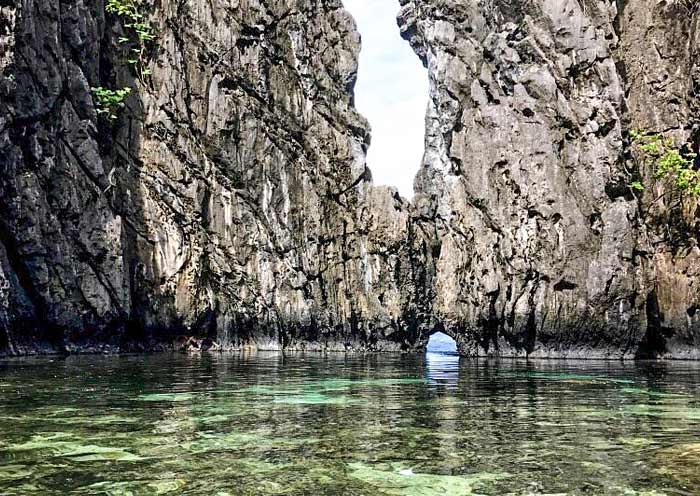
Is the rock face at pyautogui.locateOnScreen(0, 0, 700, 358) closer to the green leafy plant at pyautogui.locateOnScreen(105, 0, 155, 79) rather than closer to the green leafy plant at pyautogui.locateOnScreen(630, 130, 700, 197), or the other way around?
the green leafy plant at pyautogui.locateOnScreen(105, 0, 155, 79)

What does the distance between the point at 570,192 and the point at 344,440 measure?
1409 inches

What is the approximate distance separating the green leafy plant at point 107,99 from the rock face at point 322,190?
479mm

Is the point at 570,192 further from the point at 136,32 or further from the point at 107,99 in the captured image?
the point at 136,32

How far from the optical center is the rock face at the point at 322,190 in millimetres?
38344

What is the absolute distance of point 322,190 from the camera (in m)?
57.3

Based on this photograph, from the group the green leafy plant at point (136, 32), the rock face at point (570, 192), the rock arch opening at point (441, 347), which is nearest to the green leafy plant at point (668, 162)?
the rock face at point (570, 192)

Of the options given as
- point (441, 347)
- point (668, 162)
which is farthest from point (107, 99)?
point (441, 347)

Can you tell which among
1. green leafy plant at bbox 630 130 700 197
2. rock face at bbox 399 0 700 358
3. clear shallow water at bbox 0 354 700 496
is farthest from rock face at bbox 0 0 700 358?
clear shallow water at bbox 0 354 700 496

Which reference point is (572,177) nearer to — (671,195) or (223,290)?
(671,195)

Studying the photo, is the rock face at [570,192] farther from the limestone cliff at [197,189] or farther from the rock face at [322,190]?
the limestone cliff at [197,189]

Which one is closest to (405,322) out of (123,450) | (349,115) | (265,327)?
(265,327)

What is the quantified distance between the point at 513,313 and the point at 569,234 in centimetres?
616

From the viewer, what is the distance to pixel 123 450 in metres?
8.29

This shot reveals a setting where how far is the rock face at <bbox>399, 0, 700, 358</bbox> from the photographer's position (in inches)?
1544
